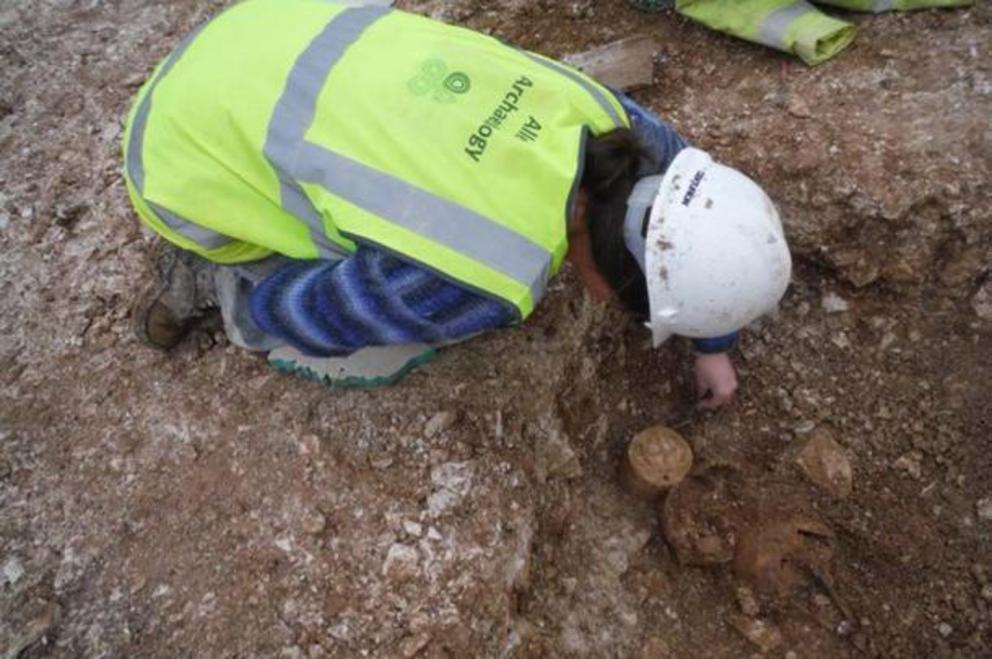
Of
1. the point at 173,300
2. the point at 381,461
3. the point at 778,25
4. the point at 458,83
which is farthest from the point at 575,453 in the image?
the point at 778,25

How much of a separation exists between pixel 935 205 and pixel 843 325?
0.45m

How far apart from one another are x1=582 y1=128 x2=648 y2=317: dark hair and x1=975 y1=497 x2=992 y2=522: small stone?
127cm

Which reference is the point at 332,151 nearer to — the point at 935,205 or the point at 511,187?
the point at 511,187

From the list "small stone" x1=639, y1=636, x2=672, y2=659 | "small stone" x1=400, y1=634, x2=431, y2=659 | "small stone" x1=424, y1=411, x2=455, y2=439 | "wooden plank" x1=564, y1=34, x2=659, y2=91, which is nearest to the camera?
"small stone" x1=400, y1=634, x2=431, y2=659

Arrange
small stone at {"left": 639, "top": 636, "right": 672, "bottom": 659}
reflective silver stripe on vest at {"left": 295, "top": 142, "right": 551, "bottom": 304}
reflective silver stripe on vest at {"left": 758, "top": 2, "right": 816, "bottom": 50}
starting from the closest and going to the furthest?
reflective silver stripe on vest at {"left": 295, "top": 142, "right": 551, "bottom": 304} → small stone at {"left": 639, "top": 636, "right": 672, "bottom": 659} → reflective silver stripe on vest at {"left": 758, "top": 2, "right": 816, "bottom": 50}

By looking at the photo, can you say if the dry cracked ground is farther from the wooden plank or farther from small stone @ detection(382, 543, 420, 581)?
the wooden plank

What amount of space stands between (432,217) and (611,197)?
0.47 m

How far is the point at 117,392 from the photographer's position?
256 centimetres

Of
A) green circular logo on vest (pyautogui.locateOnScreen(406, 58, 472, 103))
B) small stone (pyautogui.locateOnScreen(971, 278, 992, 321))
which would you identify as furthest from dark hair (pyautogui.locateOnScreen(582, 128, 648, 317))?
small stone (pyautogui.locateOnScreen(971, 278, 992, 321))

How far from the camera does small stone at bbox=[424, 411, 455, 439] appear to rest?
2.38 meters

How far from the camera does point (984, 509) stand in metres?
2.43

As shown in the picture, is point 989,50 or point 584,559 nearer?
point 584,559

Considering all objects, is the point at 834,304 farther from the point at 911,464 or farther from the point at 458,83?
the point at 458,83

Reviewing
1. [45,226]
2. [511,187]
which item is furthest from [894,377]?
[45,226]
